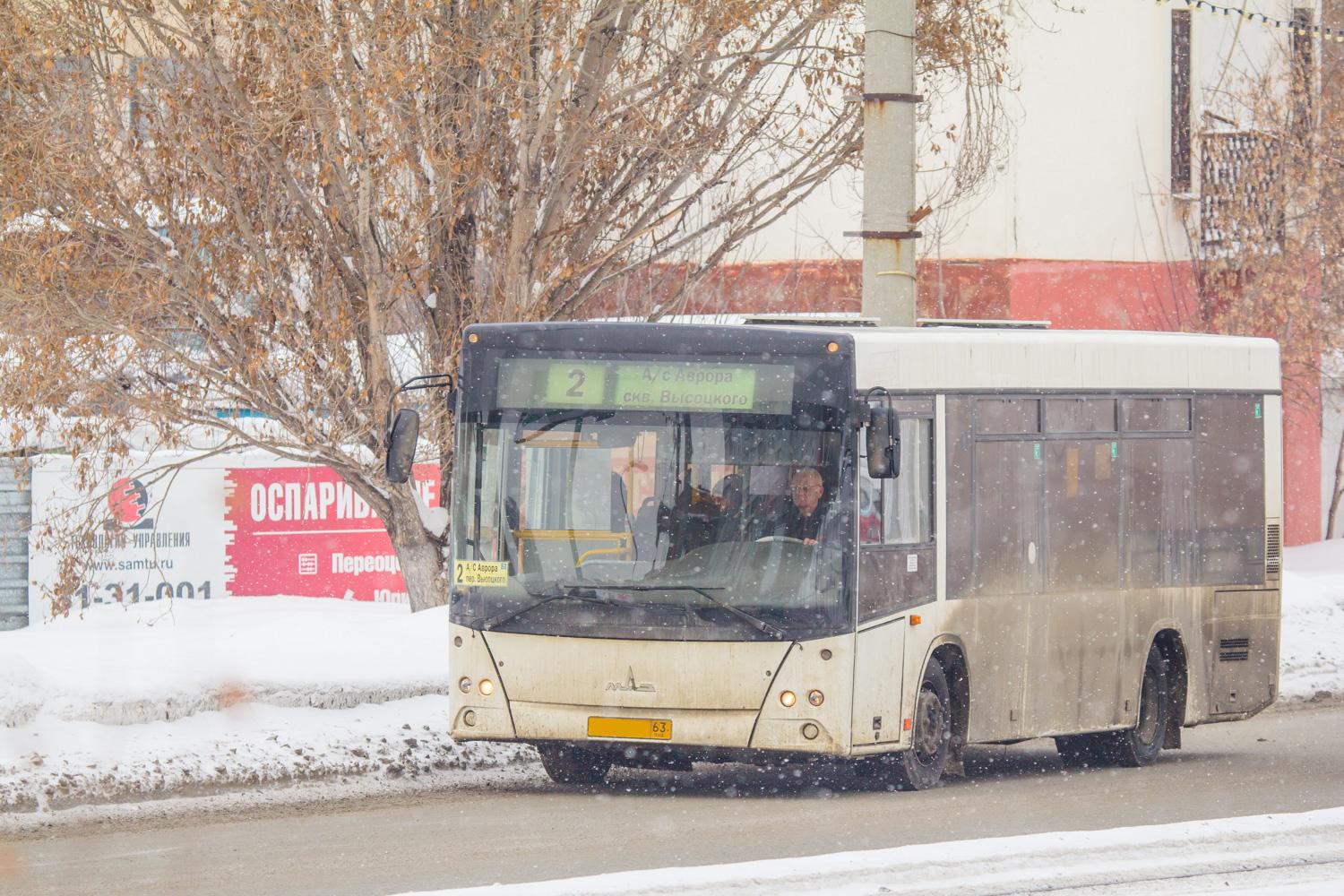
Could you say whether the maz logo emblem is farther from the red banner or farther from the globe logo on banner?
the red banner

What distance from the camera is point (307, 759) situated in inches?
500

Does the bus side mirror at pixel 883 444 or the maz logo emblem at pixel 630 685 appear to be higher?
the bus side mirror at pixel 883 444

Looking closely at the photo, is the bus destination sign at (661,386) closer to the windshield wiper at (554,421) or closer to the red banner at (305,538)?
the windshield wiper at (554,421)

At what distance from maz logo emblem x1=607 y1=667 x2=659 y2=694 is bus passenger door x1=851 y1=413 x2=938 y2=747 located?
1.08 meters

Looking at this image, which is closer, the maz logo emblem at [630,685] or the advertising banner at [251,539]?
the maz logo emblem at [630,685]

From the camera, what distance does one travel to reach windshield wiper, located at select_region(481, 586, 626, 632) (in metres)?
12.1

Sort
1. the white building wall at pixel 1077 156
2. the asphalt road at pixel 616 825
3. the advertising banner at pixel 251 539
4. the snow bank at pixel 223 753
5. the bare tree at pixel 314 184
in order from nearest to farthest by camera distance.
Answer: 1. the asphalt road at pixel 616 825
2. the snow bank at pixel 223 753
3. the bare tree at pixel 314 184
4. the advertising banner at pixel 251 539
5. the white building wall at pixel 1077 156

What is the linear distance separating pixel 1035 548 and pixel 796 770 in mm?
2031

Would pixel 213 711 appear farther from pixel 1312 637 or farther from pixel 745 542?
pixel 1312 637

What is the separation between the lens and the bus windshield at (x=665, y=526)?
39.2 feet

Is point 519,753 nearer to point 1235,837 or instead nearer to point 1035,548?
point 1035,548

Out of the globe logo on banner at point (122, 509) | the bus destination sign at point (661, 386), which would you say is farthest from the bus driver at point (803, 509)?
the globe logo on banner at point (122, 509)

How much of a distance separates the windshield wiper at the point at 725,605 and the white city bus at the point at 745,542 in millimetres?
11

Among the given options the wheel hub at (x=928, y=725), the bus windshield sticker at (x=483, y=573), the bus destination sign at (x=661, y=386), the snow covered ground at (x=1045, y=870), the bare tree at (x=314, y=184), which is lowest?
the snow covered ground at (x=1045, y=870)
